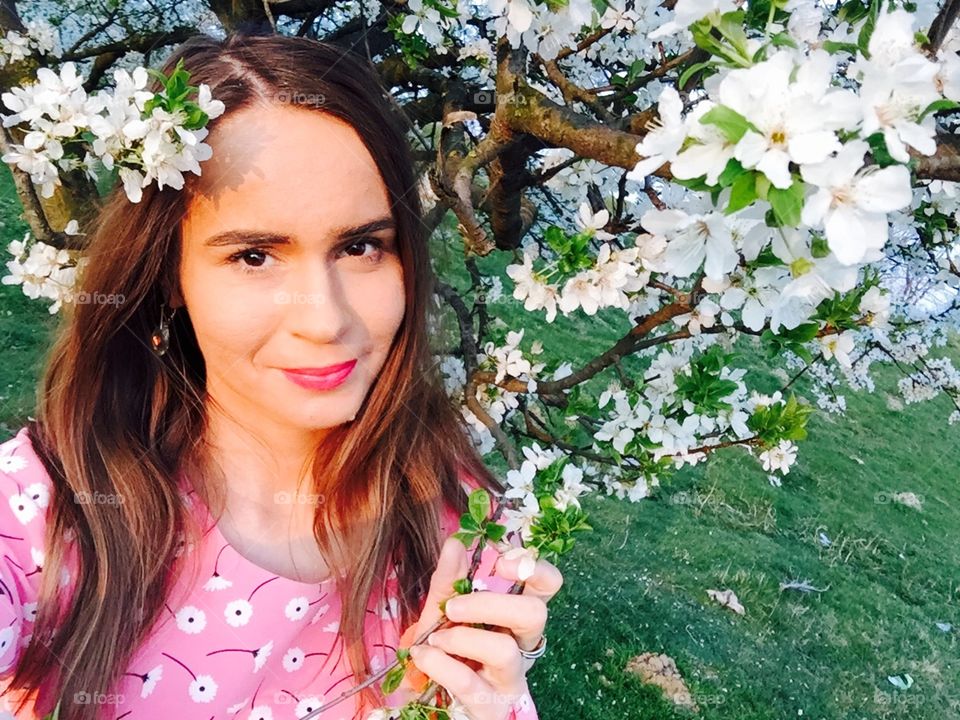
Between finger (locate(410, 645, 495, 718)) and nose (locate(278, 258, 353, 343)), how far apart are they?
60 cm

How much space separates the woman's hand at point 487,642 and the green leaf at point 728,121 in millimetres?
784

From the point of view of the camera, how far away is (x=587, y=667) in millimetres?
3859

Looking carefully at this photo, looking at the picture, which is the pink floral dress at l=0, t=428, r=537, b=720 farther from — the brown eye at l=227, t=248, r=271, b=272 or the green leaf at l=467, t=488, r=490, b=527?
the brown eye at l=227, t=248, r=271, b=272

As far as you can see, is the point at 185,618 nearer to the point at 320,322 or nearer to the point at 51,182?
the point at 320,322

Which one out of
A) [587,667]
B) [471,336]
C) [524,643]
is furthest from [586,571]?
[524,643]

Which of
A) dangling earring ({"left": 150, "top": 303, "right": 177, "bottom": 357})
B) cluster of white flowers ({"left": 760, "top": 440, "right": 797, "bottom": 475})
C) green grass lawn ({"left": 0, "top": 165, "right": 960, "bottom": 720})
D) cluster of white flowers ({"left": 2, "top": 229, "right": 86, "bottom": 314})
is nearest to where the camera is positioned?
dangling earring ({"left": 150, "top": 303, "right": 177, "bottom": 357})

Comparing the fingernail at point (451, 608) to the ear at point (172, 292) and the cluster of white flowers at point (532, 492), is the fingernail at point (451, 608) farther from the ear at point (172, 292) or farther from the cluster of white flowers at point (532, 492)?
the ear at point (172, 292)

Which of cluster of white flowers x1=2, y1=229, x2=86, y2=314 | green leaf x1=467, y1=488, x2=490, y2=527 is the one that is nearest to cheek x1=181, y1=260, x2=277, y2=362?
green leaf x1=467, y1=488, x2=490, y2=527

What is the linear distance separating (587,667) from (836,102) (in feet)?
12.0

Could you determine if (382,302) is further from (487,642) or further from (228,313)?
(487,642)

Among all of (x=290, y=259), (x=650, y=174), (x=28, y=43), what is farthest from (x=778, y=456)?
(x=28, y=43)

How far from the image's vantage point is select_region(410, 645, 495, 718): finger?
49.0 inches

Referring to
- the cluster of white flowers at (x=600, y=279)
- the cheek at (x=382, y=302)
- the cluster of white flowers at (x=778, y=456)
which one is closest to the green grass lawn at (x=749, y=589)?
the cluster of white flowers at (x=600, y=279)

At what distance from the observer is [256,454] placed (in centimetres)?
175
